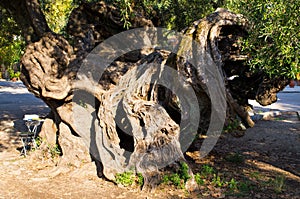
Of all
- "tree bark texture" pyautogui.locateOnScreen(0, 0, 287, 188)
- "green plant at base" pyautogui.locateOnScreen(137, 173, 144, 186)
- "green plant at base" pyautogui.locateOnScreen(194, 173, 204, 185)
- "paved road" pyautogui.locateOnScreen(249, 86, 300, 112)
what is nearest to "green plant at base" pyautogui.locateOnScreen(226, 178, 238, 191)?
"green plant at base" pyautogui.locateOnScreen(194, 173, 204, 185)

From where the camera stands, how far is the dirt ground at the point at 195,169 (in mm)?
6156

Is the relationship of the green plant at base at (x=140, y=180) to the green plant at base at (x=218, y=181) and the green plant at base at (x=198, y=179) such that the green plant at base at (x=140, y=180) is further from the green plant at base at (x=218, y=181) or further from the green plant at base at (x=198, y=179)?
the green plant at base at (x=218, y=181)

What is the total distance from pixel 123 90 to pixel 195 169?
2.28m

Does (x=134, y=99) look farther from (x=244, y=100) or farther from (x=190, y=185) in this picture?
(x=244, y=100)

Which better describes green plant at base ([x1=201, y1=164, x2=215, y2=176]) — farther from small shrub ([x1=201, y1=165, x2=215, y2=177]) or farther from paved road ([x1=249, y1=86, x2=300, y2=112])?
paved road ([x1=249, y1=86, x2=300, y2=112])

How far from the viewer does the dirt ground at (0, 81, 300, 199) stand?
616cm

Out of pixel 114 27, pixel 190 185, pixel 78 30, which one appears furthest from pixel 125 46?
pixel 190 185

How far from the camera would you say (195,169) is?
299 inches

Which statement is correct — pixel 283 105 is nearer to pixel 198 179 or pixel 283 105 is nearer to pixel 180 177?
pixel 198 179

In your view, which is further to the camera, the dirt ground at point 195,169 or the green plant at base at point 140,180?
the green plant at base at point 140,180

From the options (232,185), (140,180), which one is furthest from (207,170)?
(140,180)

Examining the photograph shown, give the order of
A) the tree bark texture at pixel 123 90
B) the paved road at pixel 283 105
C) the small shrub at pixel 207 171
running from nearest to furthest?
the tree bark texture at pixel 123 90, the small shrub at pixel 207 171, the paved road at pixel 283 105

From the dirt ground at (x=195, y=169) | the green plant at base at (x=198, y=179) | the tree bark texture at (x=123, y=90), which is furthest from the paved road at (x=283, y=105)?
the green plant at base at (x=198, y=179)

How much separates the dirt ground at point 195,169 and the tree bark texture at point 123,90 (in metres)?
0.46
